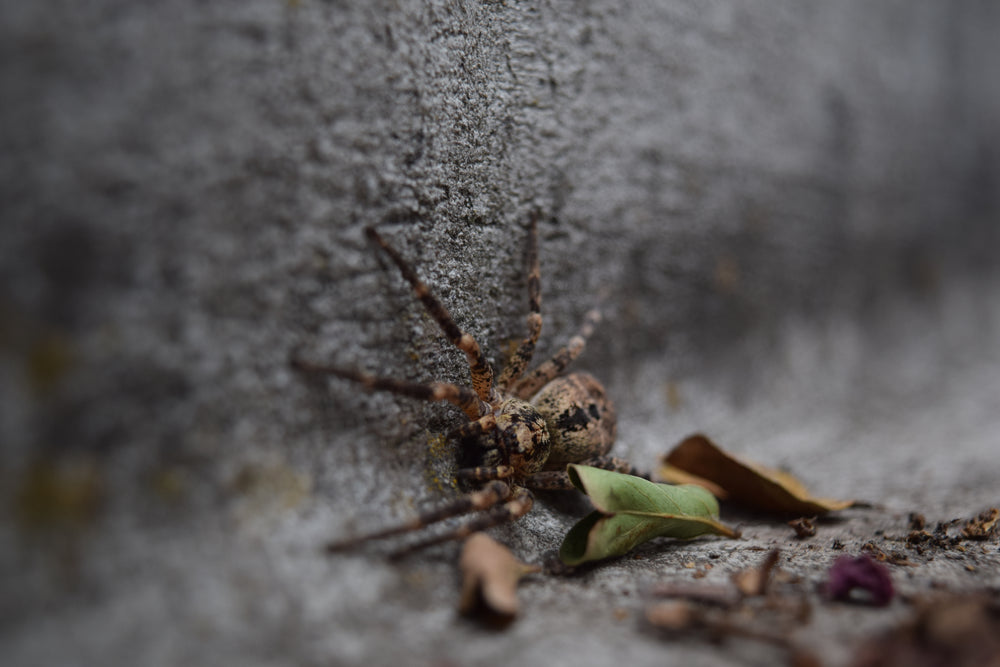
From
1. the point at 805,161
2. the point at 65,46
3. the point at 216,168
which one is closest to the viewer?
the point at 65,46

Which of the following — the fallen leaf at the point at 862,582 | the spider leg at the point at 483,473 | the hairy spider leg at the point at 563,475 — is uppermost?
the fallen leaf at the point at 862,582

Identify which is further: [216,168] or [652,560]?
[652,560]

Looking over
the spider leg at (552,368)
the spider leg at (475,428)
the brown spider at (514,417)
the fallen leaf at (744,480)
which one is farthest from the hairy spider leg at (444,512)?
the fallen leaf at (744,480)

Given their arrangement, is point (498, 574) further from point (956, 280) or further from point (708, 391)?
point (956, 280)

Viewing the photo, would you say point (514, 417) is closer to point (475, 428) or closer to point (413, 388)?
point (475, 428)

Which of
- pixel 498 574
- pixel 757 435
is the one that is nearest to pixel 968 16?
pixel 757 435

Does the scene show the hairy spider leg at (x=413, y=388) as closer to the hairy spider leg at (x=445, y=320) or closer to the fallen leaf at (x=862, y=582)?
the hairy spider leg at (x=445, y=320)

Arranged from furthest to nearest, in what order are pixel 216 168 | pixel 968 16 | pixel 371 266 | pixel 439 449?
1. pixel 968 16
2. pixel 439 449
3. pixel 371 266
4. pixel 216 168
